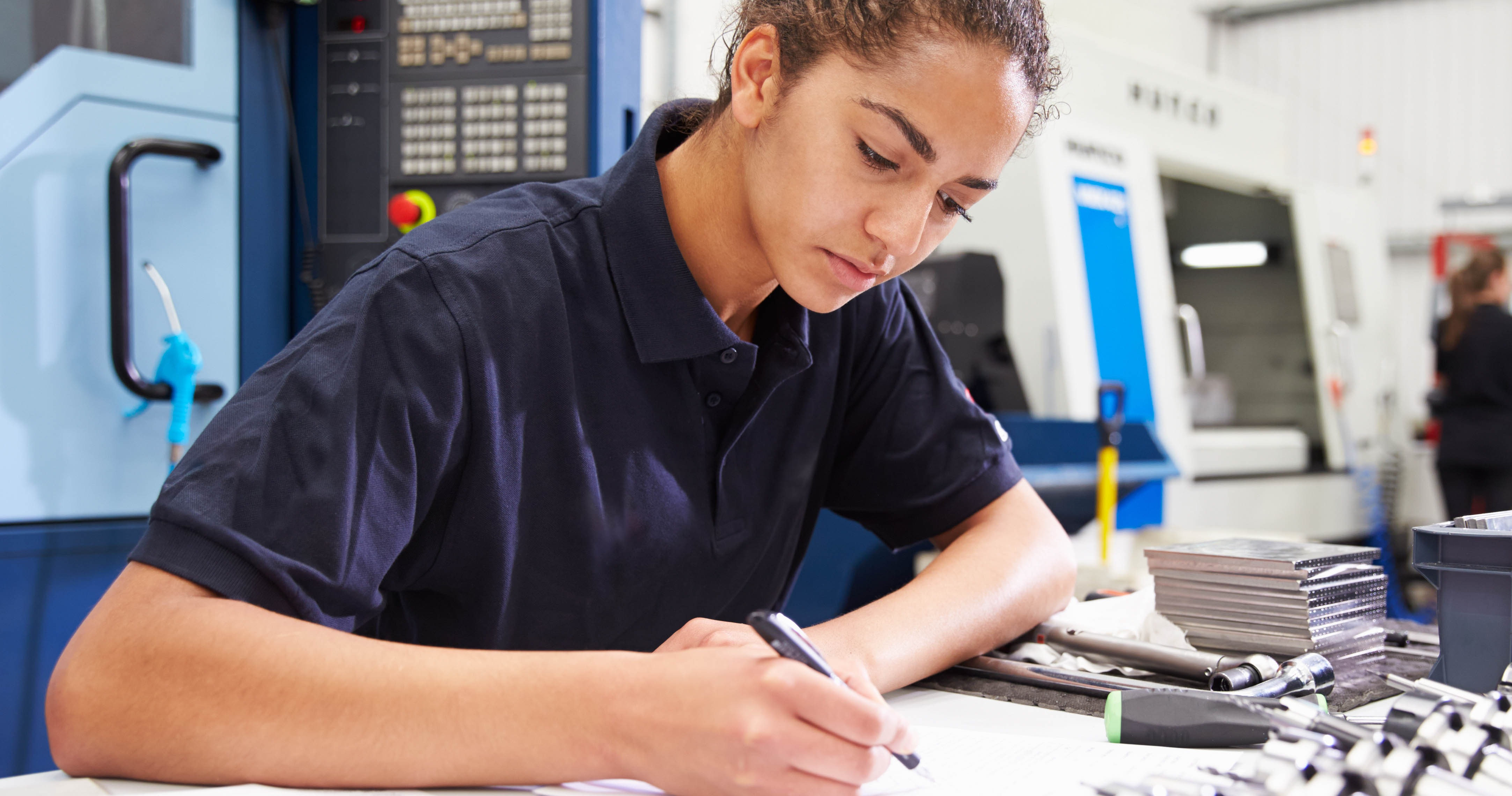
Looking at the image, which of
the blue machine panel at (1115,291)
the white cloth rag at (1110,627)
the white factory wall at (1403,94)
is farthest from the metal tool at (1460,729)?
the white factory wall at (1403,94)

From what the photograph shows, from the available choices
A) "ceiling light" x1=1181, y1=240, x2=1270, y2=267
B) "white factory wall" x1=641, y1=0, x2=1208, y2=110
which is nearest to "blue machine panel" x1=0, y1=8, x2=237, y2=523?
"white factory wall" x1=641, y1=0, x2=1208, y2=110

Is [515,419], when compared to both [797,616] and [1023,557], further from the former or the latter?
[797,616]

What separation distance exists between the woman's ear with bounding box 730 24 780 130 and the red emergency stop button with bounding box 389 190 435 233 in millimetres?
871

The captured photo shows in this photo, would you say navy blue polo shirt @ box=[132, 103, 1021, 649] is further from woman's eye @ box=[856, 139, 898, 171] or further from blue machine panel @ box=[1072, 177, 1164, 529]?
blue machine panel @ box=[1072, 177, 1164, 529]

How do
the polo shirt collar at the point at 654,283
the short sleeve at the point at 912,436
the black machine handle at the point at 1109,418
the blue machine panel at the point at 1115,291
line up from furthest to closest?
the blue machine panel at the point at 1115,291
the black machine handle at the point at 1109,418
the short sleeve at the point at 912,436
the polo shirt collar at the point at 654,283

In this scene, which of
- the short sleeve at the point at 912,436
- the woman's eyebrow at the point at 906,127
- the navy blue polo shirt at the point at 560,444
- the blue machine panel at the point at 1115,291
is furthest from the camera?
the blue machine panel at the point at 1115,291

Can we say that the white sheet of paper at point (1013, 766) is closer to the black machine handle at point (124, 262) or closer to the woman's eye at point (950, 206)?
the woman's eye at point (950, 206)

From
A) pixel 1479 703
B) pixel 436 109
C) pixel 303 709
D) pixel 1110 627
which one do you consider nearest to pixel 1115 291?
pixel 436 109

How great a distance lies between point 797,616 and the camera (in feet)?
6.35

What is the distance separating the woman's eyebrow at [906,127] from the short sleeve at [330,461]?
1.14 ft

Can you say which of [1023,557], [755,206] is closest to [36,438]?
[755,206]

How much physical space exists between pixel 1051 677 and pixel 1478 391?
4329 millimetres

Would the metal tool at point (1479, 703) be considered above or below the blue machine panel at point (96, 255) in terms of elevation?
below

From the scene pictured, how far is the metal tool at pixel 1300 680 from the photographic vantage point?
2.80 feet
